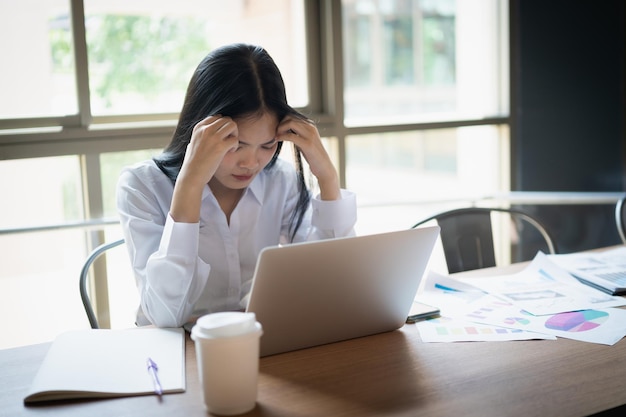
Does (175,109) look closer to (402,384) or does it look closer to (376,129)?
(376,129)

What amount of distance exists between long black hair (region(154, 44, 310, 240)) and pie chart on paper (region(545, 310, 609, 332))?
71 centimetres

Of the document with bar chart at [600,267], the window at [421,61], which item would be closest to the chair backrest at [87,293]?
the document with bar chart at [600,267]

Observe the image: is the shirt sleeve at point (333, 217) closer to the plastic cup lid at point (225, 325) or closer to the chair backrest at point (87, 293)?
the chair backrest at point (87, 293)

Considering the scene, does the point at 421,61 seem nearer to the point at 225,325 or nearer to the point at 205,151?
the point at 205,151

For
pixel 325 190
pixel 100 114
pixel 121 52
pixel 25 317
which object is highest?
pixel 121 52

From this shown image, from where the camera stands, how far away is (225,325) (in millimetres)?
944

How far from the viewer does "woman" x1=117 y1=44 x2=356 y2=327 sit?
139cm

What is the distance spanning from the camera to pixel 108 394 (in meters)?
1.03

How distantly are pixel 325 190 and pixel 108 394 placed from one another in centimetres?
81

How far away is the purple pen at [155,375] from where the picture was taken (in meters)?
1.04

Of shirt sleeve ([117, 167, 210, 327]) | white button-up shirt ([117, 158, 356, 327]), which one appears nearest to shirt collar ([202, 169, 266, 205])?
white button-up shirt ([117, 158, 356, 327])

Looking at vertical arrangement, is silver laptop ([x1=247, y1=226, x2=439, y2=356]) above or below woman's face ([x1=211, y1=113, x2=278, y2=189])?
below

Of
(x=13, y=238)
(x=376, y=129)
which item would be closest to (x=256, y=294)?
(x=13, y=238)

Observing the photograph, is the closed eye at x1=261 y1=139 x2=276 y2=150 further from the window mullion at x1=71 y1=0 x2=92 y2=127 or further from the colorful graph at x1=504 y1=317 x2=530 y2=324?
the window mullion at x1=71 y1=0 x2=92 y2=127
